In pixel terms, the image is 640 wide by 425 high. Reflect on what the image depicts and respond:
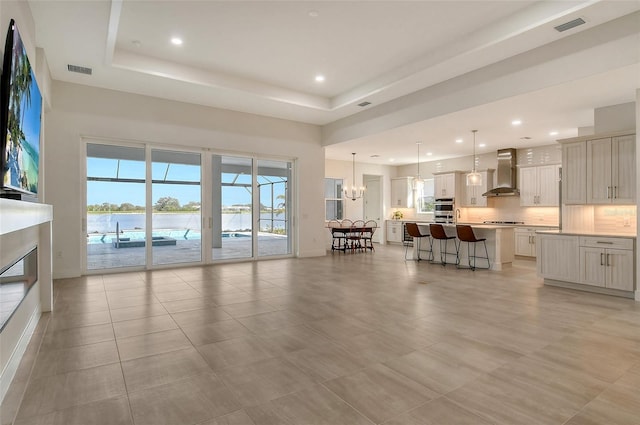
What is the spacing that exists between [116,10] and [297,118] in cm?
478

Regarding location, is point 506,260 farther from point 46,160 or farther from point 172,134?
point 46,160

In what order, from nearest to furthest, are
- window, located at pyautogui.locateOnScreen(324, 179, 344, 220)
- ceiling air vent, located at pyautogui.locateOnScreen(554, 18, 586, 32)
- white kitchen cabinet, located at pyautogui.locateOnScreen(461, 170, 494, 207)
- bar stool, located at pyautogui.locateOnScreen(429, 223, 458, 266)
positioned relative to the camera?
ceiling air vent, located at pyautogui.locateOnScreen(554, 18, 586, 32)
bar stool, located at pyautogui.locateOnScreen(429, 223, 458, 266)
white kitchen cabinet, located at pyautogui.locateOnScreen(461, 170, 494, 207)
window, located at pyautogui.locateOnScreen(324, 179, 344, 220)

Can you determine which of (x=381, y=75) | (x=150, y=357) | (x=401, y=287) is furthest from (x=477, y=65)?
(x=150, y=357)

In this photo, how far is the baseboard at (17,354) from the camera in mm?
2281

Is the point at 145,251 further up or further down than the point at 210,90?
further down

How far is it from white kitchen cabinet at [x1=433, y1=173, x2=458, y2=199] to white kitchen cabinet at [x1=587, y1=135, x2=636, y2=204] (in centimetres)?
517

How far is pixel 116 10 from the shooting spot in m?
3.89

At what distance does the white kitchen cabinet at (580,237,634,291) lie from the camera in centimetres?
482

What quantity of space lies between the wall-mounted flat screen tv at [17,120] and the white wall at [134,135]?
125 inches

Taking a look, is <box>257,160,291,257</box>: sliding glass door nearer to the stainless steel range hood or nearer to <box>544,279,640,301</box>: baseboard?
<box>544,279,640,301</box>: baseboard

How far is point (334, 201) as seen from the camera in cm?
1205

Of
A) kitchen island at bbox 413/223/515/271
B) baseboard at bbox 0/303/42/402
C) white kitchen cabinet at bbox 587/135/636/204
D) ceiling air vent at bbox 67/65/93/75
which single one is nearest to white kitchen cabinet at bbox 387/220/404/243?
kitchen island at bbox 413/223/515/271

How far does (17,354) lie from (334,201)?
9871mm

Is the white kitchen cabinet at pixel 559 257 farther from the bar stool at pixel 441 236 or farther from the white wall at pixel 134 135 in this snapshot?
the white wall at pixel 134 135
